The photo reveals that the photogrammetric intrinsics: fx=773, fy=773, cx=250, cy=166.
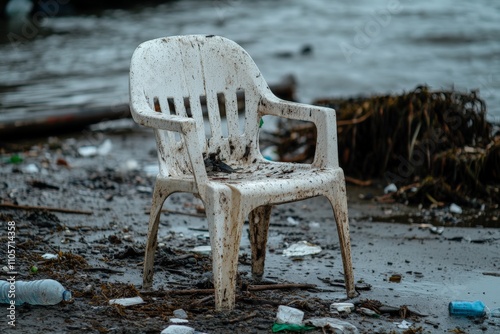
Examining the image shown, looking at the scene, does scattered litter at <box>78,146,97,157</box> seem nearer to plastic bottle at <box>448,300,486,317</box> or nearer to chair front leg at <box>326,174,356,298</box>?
chair front leg at <box>326,174,356,298</box>

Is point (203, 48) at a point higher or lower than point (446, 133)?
higher

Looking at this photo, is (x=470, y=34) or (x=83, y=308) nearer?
(x=83, y=308)

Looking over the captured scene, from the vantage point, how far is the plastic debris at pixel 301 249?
473 centimetres

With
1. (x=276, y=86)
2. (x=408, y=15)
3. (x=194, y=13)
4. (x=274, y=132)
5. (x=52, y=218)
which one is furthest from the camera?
(x=194, y=13)

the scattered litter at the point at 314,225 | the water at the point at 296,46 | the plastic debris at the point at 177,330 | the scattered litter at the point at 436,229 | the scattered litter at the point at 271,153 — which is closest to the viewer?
the plastic debris at the point at 177,330

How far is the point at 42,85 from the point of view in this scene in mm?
10922

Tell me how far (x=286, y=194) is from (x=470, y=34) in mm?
13519

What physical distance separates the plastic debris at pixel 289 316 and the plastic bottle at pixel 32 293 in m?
1.02

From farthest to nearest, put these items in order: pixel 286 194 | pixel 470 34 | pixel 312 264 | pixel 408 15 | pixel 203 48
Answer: pixel 408 15 < pixel 470 34 < pixel 312 264 < pixel 203 48 < pixel 286 194

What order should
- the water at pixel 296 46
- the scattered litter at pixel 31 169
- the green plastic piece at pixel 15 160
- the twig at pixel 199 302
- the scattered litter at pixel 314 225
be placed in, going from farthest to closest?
1. the water at pixel 296 46
2. the green plastic piece at pixel 15 160
3. the scattered litter at pixel 31 169
4. the scattered litter at pixel 314 225
5. the twig at pixel 199 302

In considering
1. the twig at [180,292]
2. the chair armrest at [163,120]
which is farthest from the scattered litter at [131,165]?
the chair armrest at [163,120]

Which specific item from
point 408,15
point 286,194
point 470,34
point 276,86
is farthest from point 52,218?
point 408,15

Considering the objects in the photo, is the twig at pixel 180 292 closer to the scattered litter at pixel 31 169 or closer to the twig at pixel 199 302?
the twig at pixel 199 302

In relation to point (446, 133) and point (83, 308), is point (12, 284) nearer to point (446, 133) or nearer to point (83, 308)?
point (83, 308)
